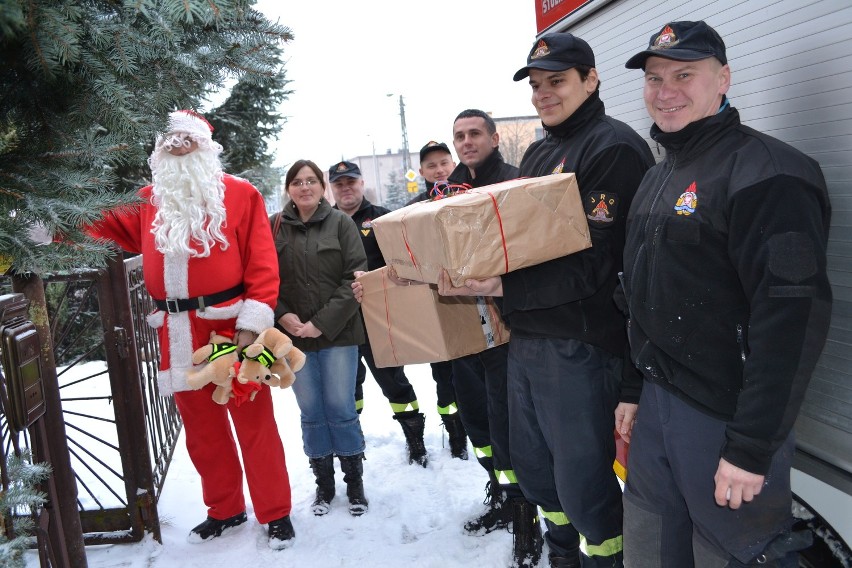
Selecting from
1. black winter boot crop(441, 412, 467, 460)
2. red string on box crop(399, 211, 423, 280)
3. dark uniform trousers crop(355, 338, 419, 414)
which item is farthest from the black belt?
black winter boot crop(441, 412, 467, 460)

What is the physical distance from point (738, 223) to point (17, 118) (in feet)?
6.69

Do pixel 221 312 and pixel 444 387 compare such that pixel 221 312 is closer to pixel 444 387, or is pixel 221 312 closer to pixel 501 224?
pixel 501 224

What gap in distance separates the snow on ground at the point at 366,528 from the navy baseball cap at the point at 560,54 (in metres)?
2.49

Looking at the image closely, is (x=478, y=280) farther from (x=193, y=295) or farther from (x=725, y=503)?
(x=193, y=295)

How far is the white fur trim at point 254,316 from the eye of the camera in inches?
128

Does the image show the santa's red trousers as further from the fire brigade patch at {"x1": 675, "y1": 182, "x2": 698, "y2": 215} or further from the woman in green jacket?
the fire brigade patch at {"x1": 675, "y1": 182, "x2": 698, "y2": 215}

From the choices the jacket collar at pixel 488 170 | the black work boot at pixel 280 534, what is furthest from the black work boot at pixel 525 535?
the jacket collar at pixel 488 170

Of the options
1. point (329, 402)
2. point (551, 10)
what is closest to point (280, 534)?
point (329, 402)

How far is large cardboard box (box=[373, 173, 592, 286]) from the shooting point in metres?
2.14

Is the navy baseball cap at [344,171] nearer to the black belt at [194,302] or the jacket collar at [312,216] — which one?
the jacket collar at [312,216]

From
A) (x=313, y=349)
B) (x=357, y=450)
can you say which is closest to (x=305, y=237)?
(x=313, y=349)

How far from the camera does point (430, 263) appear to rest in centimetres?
239

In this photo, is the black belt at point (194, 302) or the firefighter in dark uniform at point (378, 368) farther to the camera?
the firefighter in dark uniform at point (378, 368)

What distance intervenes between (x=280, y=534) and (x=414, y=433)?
4.43 feet
